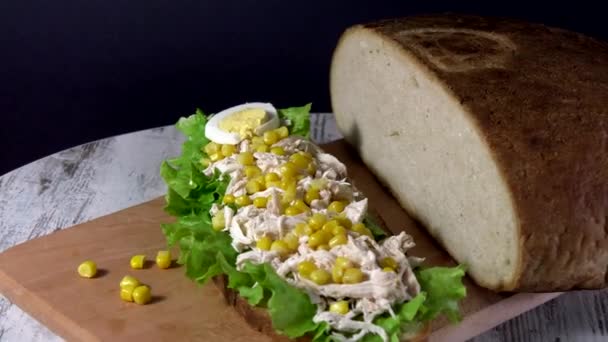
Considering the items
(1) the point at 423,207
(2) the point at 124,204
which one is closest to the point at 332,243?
(1) the point at 423,207

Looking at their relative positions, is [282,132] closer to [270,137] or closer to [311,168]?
[270,137]

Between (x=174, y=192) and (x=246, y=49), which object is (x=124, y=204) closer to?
(x=174, y=192)

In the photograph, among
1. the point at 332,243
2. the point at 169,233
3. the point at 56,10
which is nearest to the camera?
the point at 332,243

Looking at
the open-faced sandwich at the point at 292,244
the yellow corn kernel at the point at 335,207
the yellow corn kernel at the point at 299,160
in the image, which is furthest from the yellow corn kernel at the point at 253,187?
the yellow corn kernel at the point at 335,207

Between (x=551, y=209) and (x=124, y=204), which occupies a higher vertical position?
(x=551, y=209)

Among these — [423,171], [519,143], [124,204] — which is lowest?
[124,204]
